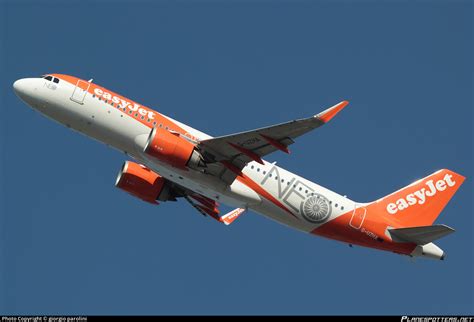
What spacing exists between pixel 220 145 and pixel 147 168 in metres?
6.24

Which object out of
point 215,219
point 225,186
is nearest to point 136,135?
point 225,186

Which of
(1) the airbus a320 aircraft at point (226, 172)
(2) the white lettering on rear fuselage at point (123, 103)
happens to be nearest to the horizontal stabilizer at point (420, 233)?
(1) the airbus a320 aircraft at point (226, 172)

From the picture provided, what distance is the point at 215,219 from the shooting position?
45.9 metres

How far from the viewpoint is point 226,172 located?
133 ft

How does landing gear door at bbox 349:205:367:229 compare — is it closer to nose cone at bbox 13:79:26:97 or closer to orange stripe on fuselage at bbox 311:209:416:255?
orange stripe on fuselage at bbox 311:209:416:255

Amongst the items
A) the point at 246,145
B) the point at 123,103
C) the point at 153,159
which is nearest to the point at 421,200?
the point at 246,145

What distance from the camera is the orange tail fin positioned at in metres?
44.4

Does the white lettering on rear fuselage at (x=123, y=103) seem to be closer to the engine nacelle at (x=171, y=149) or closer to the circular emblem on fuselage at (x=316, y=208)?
the engine nacelle at (x=171, y=149)

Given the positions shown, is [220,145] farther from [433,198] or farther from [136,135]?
[433,198]

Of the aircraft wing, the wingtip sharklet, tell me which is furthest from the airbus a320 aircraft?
the wingtip sharklet

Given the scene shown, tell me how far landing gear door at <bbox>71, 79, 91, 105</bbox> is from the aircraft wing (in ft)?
21.4

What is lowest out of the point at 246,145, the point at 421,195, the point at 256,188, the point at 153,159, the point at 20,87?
the point at 153,159

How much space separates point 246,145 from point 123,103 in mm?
6785

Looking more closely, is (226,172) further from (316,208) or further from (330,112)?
(330,112)
